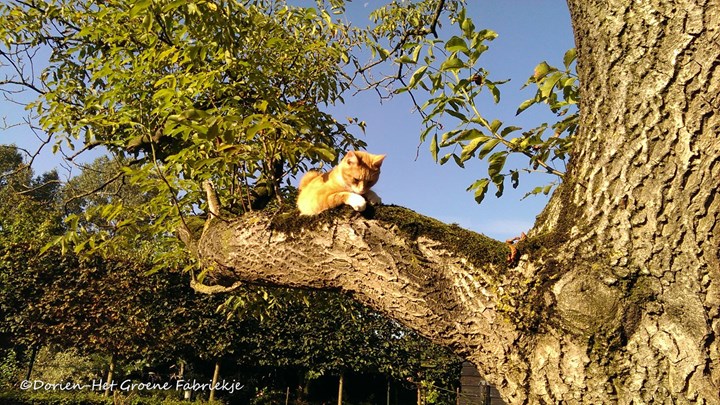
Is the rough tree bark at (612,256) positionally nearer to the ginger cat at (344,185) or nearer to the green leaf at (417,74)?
the ginger cat at (344,185)

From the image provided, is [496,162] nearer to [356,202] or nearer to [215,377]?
[356,202]

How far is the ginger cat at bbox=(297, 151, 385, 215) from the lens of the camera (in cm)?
267

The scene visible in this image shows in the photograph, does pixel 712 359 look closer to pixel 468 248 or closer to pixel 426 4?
pixel 468 248

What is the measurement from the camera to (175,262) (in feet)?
13.0

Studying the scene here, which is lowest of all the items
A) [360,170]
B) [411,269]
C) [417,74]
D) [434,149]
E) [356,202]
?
[411,269]

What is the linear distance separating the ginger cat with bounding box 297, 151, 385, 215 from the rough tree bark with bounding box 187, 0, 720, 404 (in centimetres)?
62

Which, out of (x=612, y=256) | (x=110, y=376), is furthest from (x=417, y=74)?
(x=110, y=376)

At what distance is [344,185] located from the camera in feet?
10.2

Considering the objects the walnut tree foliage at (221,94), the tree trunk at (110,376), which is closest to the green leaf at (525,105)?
the walnut tree foliage at (221,94)

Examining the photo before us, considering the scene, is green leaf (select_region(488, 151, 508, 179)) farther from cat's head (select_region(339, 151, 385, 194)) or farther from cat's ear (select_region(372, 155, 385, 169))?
cat's ear (select_region(372, 155, 385, 169))

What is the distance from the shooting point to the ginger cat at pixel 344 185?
8.75ft

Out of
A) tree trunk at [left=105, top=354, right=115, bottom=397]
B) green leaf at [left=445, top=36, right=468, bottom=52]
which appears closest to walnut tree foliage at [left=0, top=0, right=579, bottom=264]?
green leaf at [left=445, top=36, right=468, bottom=52]

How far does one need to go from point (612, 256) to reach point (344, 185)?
182 cm

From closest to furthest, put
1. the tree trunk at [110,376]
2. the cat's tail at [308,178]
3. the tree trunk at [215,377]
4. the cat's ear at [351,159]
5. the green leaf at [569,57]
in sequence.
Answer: the green leaf at [569,57] < the cat's ear at [351,159] < the cat's tail at [308,178] < the tree trunk at [110,376] < the tree trunk at [215,377]
